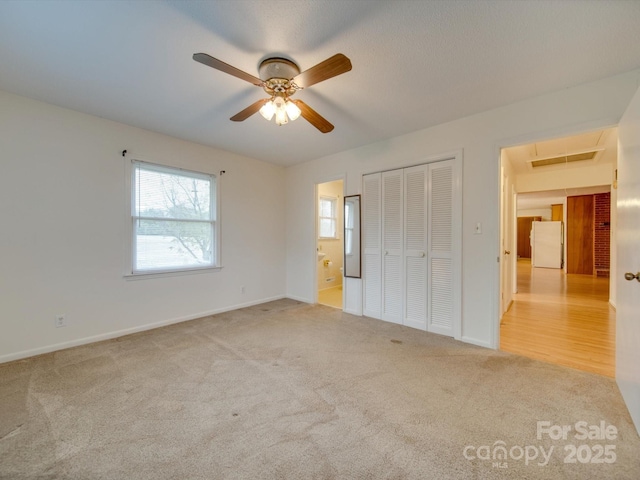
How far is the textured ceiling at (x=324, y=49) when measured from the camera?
1.58 metres

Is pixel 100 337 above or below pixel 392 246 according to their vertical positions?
below

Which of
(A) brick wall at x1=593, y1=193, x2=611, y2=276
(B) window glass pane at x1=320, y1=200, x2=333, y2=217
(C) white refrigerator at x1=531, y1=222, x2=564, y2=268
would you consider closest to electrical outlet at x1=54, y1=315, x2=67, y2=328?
(B) window glass pane at x1=320, y1=200, x2=333, y2=217

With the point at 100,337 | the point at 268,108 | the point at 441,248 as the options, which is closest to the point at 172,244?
the point at 100,337

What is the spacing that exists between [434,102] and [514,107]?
2.69ft

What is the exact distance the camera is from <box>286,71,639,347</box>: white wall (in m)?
2.29

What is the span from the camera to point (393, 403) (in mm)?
1898

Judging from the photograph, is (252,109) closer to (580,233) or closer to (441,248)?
(441,248)

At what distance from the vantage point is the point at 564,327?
11.2ft

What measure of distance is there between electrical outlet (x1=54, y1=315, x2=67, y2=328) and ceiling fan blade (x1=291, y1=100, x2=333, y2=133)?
10.6 ft

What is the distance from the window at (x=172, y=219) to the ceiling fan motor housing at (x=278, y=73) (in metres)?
2.27

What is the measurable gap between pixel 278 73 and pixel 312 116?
471 millimetres

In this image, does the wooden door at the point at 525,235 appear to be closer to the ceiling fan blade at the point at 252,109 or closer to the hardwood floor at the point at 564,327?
the hardwood floor at the point at 564,327

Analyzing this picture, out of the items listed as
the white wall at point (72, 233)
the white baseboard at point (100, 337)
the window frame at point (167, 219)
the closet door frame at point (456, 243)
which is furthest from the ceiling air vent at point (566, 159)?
the white baseboard at point (100, 337)

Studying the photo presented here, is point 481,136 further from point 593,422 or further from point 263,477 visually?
point 263,477
